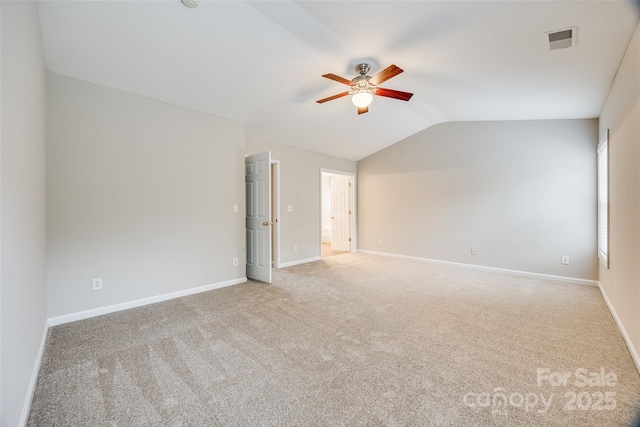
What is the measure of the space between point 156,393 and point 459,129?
5919 mm

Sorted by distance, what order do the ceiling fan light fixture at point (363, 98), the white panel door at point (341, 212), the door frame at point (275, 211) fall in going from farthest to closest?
the white panel door at point (341, 212), the door frame at point (275, 211), the ceiling fan light fixture at point (363, 98)

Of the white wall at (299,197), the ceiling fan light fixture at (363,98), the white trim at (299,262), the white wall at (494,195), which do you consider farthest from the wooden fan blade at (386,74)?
the white trim at (299,262)

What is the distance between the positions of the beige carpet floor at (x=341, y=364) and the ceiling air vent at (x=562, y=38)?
8.56ft

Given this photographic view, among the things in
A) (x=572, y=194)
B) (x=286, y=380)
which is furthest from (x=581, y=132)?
(x=286, y=380)

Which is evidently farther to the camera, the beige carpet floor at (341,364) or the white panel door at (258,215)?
the white panel door at (258,215)

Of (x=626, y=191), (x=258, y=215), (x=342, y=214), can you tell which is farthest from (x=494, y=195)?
(x=258, y=215)

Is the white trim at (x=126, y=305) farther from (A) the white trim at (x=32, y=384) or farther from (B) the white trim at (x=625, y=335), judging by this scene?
(B) the white trim at (x=625, y=335)

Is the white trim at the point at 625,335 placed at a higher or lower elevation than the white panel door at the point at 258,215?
lower

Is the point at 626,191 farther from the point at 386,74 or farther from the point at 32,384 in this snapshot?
the point at 32,384

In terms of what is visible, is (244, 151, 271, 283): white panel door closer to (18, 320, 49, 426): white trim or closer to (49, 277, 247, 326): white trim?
(49, 277, 247, 326): white trim

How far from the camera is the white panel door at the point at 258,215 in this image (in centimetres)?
432

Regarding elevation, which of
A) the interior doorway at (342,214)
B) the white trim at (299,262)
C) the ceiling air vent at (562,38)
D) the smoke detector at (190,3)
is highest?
the smoke detector at (190,3)

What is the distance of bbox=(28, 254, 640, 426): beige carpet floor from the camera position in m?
1.64

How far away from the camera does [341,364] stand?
212 cm
